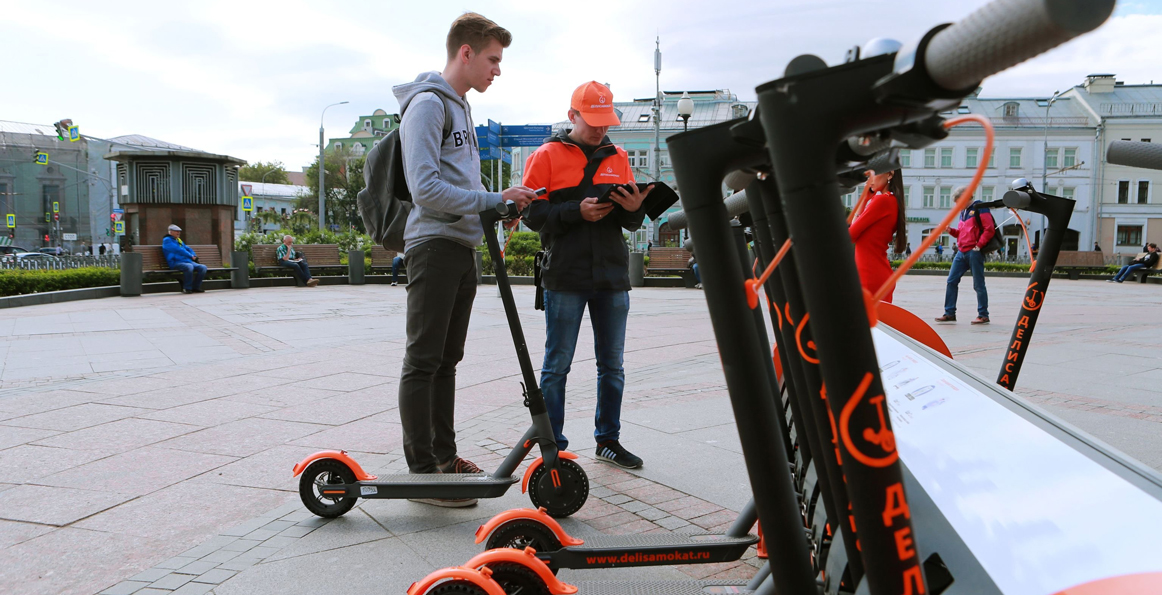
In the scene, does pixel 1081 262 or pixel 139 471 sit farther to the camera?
pixel 1081 262

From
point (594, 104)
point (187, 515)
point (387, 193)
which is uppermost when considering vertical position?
point (594, 104)

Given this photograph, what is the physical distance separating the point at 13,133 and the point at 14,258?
46.3 m

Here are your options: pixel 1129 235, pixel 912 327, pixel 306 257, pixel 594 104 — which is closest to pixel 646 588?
pixel 912 327

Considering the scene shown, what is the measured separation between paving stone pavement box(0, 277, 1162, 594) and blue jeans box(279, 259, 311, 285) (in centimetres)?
989

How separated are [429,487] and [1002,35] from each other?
2811mm

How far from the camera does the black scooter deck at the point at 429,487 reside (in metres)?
3.11

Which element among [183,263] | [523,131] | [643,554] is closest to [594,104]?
[643,554]

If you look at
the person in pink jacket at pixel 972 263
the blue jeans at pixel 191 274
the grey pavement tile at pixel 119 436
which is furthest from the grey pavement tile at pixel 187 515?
the blue jeans at pixel 191 274

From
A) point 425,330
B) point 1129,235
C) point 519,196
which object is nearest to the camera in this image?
point 519,196

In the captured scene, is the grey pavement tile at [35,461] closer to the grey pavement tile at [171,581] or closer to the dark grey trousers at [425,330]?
the grey pavement tile at [171,581]

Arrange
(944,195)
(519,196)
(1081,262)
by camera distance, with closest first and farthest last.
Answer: (519,196)
(1081,262)
(944,195)

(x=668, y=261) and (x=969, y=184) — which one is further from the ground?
(x=969, y=184)

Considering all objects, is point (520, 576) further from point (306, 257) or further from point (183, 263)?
point (306, 257)

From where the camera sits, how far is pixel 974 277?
1042 centimetres
